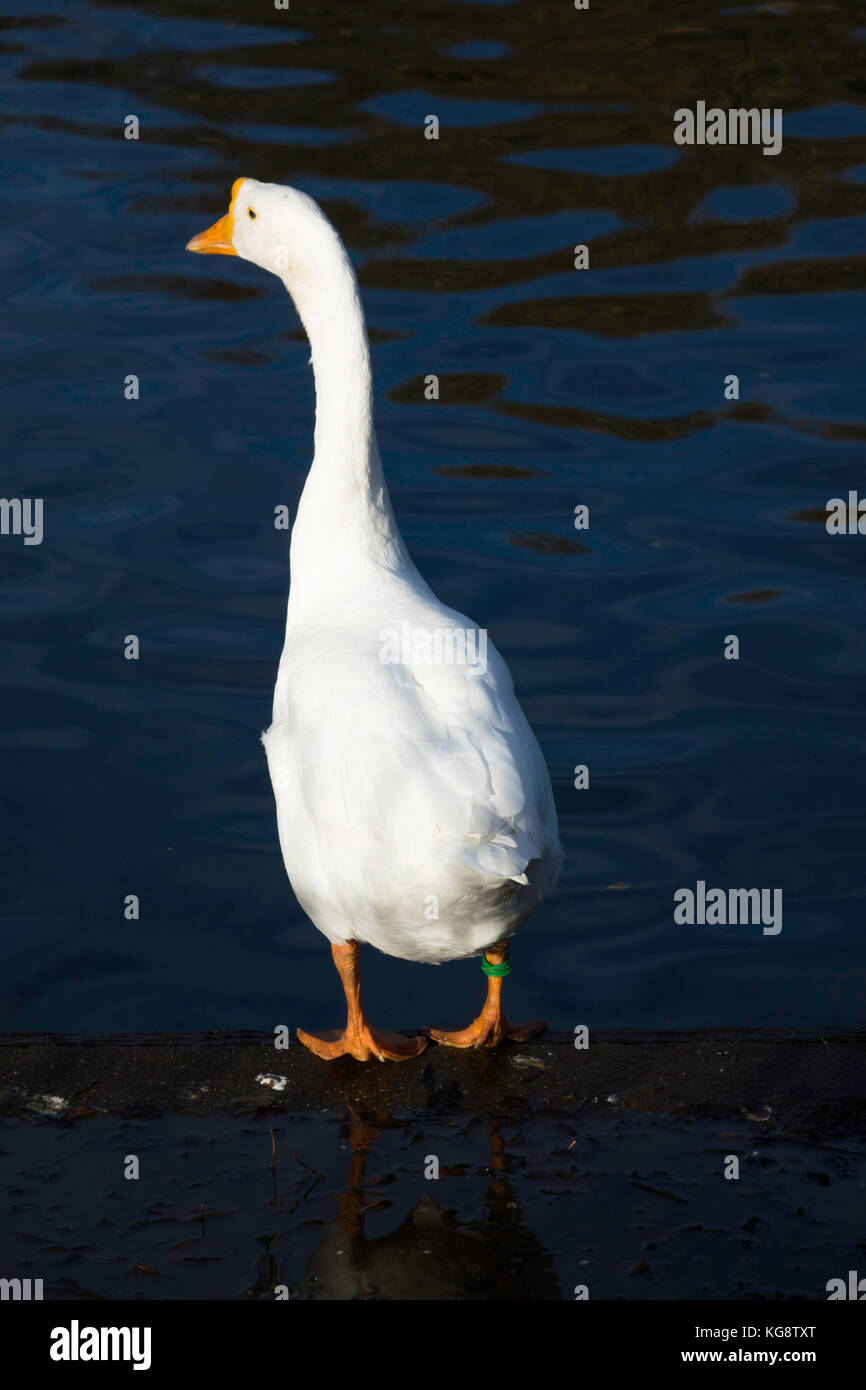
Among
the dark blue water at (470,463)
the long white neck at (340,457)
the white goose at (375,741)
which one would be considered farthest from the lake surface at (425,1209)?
the dark blue water at (470,463)

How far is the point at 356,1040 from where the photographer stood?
17.9ft

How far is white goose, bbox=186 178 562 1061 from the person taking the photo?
4668mm

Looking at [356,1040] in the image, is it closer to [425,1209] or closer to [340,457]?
[425,1209]

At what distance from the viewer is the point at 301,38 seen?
19.9 m

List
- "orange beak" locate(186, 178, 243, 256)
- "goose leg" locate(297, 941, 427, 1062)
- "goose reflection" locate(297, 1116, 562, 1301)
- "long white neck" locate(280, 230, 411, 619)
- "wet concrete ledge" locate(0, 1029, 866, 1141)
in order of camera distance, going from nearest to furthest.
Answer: "goose reflection" locate(297, 1116, 562, 1301) < "wet concrete ledge" locate(0, 1029, 866, 1141) < "goose leg" locate(297, 941, 427, 1062) < "long white neck" locate(280, 230, 411, 619) < "orange beak" locate(186, 178, 243, 256)

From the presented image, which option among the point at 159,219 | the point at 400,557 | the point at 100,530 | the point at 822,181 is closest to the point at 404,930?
the point at 400,557

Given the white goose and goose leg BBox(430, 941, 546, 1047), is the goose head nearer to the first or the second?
the white goose

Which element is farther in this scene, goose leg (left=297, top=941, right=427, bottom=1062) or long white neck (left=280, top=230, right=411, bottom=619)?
long white neck (left=280, top=230, right=411, bottom=619)

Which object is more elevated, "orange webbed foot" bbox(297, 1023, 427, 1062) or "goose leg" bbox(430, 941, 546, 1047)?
"goose leg" bbox(430, 941, 546, 1047)

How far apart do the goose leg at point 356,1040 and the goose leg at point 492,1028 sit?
104 millimetres

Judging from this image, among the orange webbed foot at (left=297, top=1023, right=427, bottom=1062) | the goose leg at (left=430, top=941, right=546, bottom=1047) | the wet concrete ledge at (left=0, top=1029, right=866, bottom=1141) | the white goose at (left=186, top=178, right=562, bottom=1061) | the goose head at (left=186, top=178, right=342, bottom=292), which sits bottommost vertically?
the wet concrete ledge at (left=0, top=1029, right=866, bottom=1141)

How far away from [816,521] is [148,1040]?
7118mm

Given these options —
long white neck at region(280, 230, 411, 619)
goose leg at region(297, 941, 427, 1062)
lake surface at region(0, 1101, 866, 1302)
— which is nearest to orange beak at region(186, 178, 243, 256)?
long white neck at region(280, 230, 411, 619)

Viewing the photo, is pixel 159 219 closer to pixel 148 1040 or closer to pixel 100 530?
pixel 100 530
